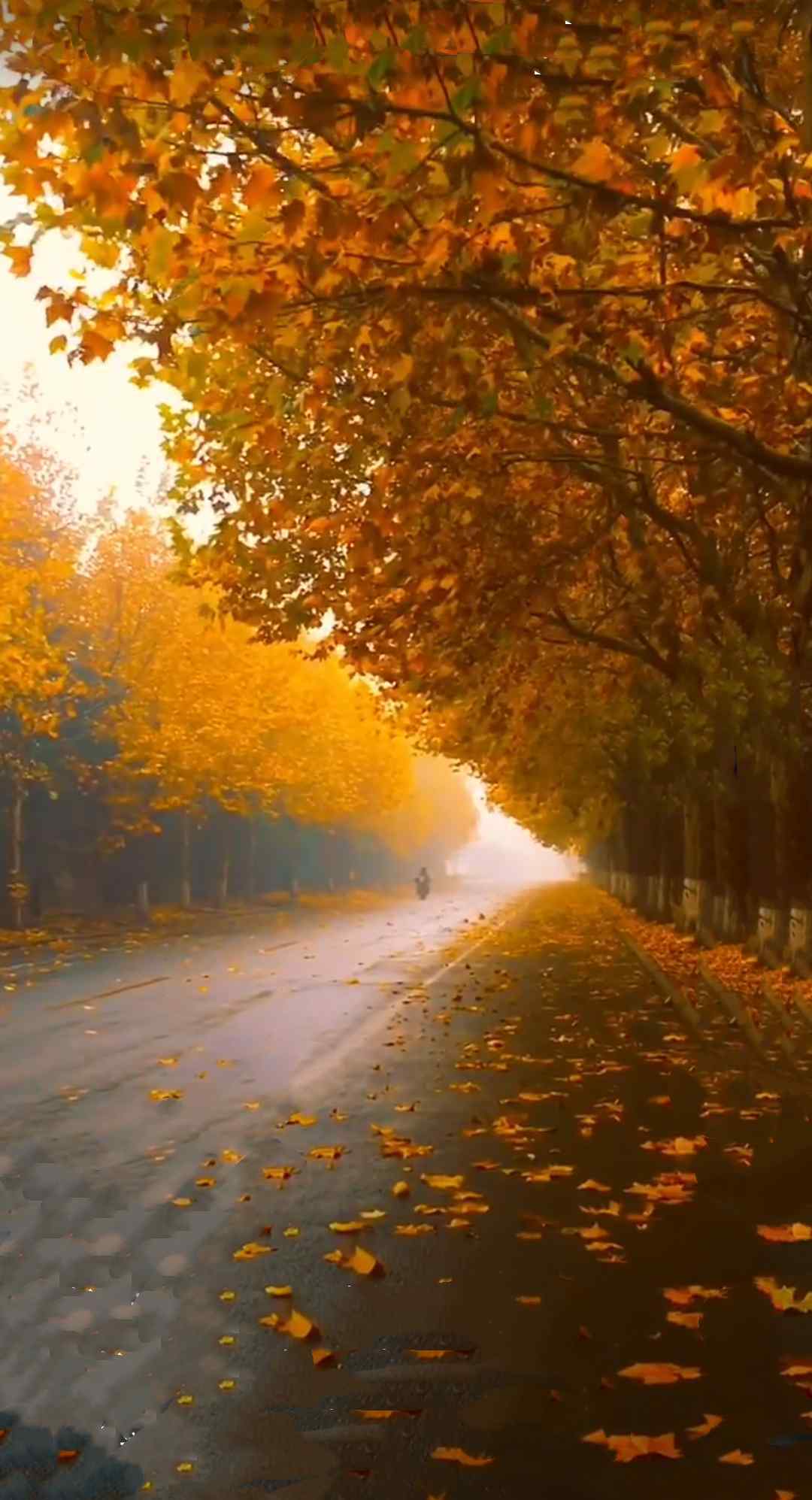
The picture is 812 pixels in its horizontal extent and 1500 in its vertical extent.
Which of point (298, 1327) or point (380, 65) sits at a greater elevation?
point (380, 65)

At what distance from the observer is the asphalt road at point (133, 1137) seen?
550 centimetres

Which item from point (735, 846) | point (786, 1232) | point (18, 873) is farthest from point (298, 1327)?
point (18, 873)

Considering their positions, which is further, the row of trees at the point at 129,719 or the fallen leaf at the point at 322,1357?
the row of trees at the point at 129,719

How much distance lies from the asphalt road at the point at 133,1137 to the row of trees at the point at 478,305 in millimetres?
4732

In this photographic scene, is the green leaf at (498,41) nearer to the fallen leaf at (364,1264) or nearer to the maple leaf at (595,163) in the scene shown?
the maple leaf at (595,163)

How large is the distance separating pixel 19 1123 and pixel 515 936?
26.5 m

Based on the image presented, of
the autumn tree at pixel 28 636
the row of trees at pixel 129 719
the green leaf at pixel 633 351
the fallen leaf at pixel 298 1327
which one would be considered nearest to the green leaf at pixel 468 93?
the green leaf at pixel 633 351

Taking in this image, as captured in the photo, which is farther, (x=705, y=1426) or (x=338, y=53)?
(x=338, y=53)

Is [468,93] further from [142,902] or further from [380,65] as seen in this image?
[142,902]

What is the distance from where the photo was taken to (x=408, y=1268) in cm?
682

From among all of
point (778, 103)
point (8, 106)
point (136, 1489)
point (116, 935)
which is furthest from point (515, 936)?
point (136, 1489)

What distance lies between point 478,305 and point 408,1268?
21.4 feet

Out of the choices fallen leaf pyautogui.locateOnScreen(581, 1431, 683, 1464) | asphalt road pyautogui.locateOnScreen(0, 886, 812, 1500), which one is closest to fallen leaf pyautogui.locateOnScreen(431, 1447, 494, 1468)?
asphalt road pyautogui.locateOnScreen(0, 886, 812, 1500)

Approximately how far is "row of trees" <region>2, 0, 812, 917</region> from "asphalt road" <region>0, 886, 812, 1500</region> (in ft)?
15.8
